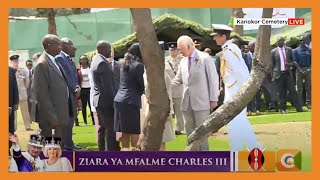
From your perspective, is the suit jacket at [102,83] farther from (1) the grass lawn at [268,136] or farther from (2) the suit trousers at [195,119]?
(2) the suit trousers at [195,119]

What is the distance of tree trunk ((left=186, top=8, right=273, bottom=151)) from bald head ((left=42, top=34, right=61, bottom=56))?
2043mm

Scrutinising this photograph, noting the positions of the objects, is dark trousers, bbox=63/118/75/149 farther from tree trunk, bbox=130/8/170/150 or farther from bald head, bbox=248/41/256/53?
bald head, bbox=248/41/256/53

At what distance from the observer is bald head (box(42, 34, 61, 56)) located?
11.6 metres

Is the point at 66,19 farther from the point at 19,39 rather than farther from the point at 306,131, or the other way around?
the point at 306,131

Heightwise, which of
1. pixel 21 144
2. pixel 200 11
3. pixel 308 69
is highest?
pixel 200 11

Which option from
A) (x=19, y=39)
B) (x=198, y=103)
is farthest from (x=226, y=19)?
(x=19, y=39)

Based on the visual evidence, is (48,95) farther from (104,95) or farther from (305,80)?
(305,80)

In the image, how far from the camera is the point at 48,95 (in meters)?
11.5

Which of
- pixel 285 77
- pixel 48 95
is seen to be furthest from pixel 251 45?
pixel 48 95

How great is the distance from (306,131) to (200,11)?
2.02 metres

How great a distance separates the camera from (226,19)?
453 inches

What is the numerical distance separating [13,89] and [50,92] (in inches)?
20.2

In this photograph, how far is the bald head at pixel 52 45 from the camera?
11648mm

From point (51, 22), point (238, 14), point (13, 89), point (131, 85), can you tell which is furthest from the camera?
point (51, 22)
